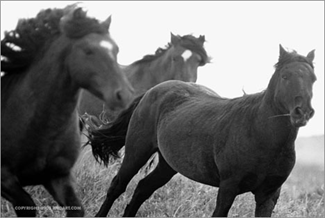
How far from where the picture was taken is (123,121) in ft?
27.6

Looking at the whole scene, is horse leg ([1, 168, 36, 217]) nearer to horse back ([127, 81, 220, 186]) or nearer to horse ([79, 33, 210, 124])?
horse back ([127, 81, 220, 186])

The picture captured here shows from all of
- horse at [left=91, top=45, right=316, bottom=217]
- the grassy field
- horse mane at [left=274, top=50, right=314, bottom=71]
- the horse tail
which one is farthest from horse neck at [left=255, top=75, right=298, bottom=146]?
the grassy field

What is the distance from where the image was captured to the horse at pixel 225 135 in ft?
20.0

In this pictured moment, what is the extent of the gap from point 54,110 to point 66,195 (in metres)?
0.62

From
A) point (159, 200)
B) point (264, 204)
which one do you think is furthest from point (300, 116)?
point (159, 200)

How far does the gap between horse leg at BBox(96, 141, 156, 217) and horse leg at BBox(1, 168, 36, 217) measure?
2.52 m

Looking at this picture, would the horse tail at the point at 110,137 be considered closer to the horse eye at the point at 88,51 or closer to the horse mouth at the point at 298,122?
the horse mouth at the point at 298,122

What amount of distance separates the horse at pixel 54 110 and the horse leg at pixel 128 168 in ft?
7.94

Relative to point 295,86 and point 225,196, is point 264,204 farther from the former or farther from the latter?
point 295,86

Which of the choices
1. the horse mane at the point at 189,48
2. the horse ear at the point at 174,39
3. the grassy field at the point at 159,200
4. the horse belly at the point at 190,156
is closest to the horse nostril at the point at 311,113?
the horse belly at the point at 190,156

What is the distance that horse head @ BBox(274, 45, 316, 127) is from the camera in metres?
5.76

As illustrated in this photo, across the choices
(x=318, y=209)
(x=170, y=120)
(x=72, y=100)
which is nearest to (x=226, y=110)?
(x=170, y=120)

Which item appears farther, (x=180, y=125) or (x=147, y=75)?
(x=147, y=75)

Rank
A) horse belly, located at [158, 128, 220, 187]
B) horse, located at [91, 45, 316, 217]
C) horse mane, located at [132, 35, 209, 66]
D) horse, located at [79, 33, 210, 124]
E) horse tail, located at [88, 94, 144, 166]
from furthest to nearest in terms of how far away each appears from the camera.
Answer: horse mane, located at [132, 35, 209, 66]
horse, located at [79, 33, 210, 124]
horse tail, located at [88, 94, 144, 166]
horse belly, located at [158, 128, 220, 187]
horse, located at [91, 45, 316, 217]
